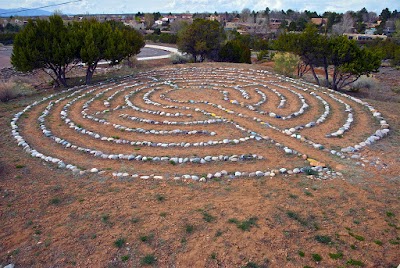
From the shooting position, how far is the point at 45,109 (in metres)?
15.5

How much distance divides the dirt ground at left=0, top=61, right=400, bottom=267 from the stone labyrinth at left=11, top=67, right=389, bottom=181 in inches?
29.0

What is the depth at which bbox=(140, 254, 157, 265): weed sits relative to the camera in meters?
6.03

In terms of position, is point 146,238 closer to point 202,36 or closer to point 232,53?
point 202,36

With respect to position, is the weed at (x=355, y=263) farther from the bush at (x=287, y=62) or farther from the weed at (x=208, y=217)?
the bush at (x=287, y=62)

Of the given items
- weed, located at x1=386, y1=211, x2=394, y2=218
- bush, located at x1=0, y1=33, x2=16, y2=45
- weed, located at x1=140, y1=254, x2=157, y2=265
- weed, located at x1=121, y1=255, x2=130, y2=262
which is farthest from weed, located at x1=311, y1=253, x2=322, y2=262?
bush, located at x1=0, y1=33, x2=16, y2=45

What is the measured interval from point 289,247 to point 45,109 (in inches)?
529

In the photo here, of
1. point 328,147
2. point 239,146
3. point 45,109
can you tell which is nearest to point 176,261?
point 239,146

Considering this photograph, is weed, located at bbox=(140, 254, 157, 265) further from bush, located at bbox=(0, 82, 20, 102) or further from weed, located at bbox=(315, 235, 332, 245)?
bush, located at bbox=(0, 82, 20, 102)

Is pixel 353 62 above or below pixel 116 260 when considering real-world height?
above

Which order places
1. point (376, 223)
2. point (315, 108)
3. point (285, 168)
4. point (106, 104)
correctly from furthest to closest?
point (106, 104) → point (315, 108) → point (285, 168) → point (376, 223)

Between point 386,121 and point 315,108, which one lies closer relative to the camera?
point 386,121

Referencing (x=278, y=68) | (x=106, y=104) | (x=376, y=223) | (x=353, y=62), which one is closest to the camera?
(x=376, y=223)

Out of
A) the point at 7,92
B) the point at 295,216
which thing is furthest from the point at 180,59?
the point at 295,216

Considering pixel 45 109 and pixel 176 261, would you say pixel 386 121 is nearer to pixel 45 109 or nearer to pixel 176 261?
pixel 176 261
